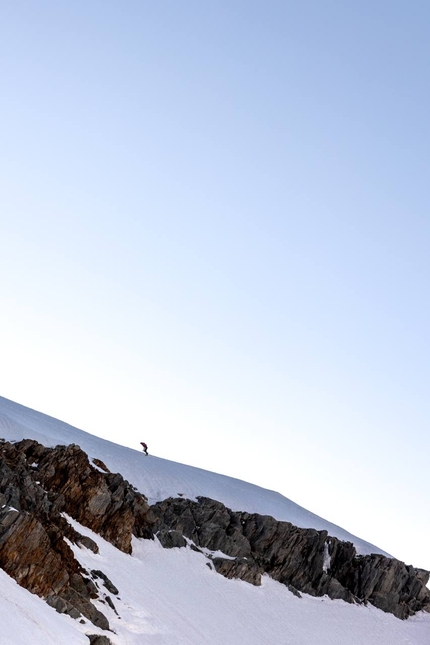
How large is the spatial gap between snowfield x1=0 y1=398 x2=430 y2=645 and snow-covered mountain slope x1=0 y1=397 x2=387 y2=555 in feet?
0.59

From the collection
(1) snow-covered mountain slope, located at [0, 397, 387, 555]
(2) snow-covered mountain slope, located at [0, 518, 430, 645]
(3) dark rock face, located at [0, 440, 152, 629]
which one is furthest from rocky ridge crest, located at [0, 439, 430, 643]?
(1) snow-covered mountain slope, located at [0, 397, 387, 555]

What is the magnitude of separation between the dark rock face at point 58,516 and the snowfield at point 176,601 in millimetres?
1535

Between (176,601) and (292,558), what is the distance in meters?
22.1

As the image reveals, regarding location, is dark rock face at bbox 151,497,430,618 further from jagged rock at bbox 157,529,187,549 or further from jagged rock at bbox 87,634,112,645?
jagged rock at bbox 87,634,112,645

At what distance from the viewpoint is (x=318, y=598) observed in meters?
64.5

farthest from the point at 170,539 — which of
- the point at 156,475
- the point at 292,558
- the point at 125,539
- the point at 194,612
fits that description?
the point at 292,558

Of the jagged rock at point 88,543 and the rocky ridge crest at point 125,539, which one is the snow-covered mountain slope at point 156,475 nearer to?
the rocky ridge crest at point 125,539

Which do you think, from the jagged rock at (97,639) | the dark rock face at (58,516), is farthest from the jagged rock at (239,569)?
the jagged rock at (97,639)

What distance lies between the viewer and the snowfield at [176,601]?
31166 mm

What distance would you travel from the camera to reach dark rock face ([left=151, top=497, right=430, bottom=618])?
2506 inches

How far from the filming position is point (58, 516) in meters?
46.7

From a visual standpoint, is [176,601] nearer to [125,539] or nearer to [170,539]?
[125,539]

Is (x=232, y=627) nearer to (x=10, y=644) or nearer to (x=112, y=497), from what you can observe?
(x=112, y=497)

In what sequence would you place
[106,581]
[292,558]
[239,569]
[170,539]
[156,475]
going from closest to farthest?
[106,581] → [170,539] → [239,569] → [292,558] → [156,475]
